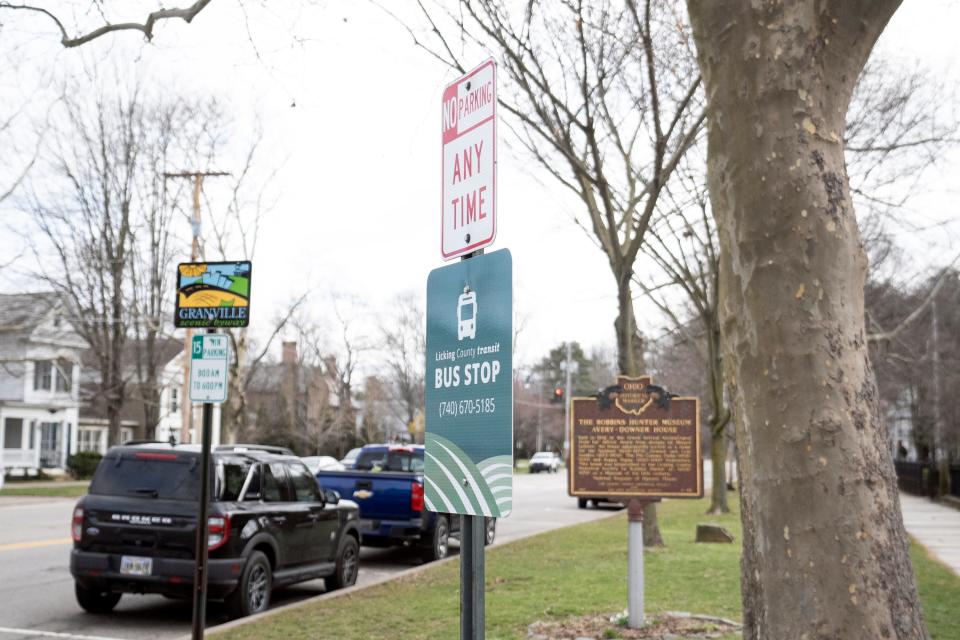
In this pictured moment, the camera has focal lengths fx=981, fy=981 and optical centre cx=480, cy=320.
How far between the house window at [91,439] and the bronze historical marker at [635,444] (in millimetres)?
55699

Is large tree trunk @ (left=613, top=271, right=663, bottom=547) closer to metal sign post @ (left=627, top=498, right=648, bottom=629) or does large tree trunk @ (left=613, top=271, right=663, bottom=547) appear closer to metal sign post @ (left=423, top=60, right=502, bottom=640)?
metal sign post @ (left=627, top=498, right=648, bottom=629)

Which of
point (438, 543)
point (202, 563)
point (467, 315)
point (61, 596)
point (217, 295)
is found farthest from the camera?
point (438, 543)

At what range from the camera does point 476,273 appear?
357cm

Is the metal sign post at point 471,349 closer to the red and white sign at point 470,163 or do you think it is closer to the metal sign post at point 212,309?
the red and white sign at point 470,163

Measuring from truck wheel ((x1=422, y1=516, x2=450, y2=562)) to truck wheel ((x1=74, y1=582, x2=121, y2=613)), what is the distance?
5783 mm

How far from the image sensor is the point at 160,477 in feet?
33.4

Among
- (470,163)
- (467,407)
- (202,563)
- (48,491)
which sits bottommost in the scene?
(48,491)

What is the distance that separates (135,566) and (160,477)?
92 cm

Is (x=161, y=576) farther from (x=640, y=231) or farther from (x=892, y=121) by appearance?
(x=892, y=121)

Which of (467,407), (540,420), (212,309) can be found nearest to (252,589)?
(212,309)

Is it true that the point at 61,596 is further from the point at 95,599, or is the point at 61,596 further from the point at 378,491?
the point at 378,491

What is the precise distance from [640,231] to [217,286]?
8.39 metres

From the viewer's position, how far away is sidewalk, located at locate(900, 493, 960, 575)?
54.9ft

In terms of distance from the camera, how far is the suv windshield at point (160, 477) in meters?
10.1
